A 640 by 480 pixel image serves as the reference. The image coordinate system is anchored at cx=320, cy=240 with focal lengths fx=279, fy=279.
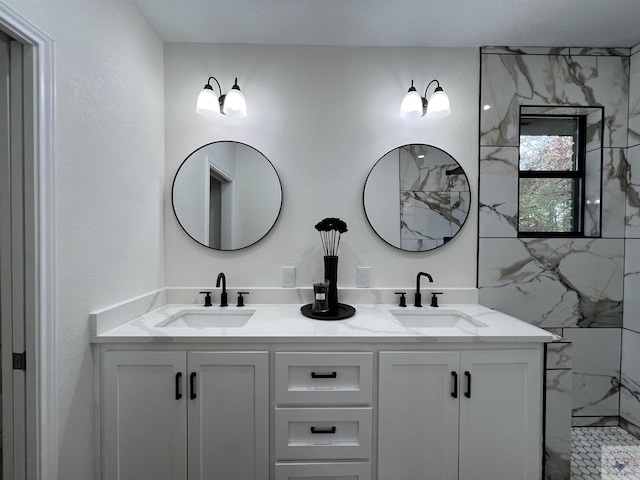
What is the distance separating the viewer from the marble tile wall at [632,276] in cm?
177

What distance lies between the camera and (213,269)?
5.92 ft

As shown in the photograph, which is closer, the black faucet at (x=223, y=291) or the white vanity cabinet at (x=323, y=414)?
the white vanity cabinet at (x=323, y=414)

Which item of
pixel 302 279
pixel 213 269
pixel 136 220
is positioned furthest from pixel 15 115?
pixel 302 279

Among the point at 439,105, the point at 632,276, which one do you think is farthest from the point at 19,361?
the point at 632,276

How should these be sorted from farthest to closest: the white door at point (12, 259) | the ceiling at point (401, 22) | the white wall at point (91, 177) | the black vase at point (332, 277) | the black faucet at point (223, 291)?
the black faucet at point (223, 291), the black vase at point (332, 277), the ceiling at point (401, 22), the white wall at point (91, 177), the white door at point (12, 259)

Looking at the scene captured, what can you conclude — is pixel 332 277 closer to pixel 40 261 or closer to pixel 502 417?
pixel 502 417

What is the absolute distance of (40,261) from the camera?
98cm

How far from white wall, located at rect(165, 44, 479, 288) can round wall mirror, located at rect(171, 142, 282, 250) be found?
57 millimetres

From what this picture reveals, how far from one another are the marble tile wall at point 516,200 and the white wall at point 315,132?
149 mm

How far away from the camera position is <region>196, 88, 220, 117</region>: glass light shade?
5.33 feet

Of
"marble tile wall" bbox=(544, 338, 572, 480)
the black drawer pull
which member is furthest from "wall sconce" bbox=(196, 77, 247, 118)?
"marble tile wall" bbox=(544, 338, 572, 480)

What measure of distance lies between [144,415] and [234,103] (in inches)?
65.1

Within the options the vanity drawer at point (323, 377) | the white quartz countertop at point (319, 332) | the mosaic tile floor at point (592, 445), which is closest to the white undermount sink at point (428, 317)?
the white quartz countertop at point (319, 332)

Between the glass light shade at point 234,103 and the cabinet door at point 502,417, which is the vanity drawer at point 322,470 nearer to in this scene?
the cabinet door at point 502,417
